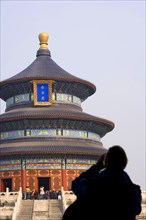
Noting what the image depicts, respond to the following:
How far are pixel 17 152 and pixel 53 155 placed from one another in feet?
9.80

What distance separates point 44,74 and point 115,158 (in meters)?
50.2

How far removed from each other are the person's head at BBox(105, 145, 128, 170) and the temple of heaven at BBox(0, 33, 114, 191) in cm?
4468

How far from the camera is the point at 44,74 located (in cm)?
5572

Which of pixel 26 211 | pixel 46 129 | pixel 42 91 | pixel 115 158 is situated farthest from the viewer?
pixel 42 91

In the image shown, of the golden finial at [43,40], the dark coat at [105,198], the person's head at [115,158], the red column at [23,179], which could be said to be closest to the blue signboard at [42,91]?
the golden finial at [43,40]

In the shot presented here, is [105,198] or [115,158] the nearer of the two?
[105,198]

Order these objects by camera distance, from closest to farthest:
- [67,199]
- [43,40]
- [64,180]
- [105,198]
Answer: [105,198]
[67,199]
[64,180]
[43,40]

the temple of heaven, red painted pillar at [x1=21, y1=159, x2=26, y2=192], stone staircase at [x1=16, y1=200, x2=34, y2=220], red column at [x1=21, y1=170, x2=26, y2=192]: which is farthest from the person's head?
red column at [x1=21, y1=170, x2=26, y2=192]

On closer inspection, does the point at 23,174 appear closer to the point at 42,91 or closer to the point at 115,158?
the point at 42,91

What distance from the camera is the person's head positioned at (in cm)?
564

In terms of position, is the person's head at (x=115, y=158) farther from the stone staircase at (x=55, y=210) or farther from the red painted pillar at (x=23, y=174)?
the red painted pillar at (x=23, y=174)

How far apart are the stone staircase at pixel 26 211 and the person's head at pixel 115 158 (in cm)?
2904

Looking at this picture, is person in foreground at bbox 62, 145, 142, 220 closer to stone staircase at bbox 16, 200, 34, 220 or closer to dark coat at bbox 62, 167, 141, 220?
dark coat at bbox 62, 167, 141, 220

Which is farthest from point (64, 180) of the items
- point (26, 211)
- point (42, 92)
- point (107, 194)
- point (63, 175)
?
point (107, 194)
